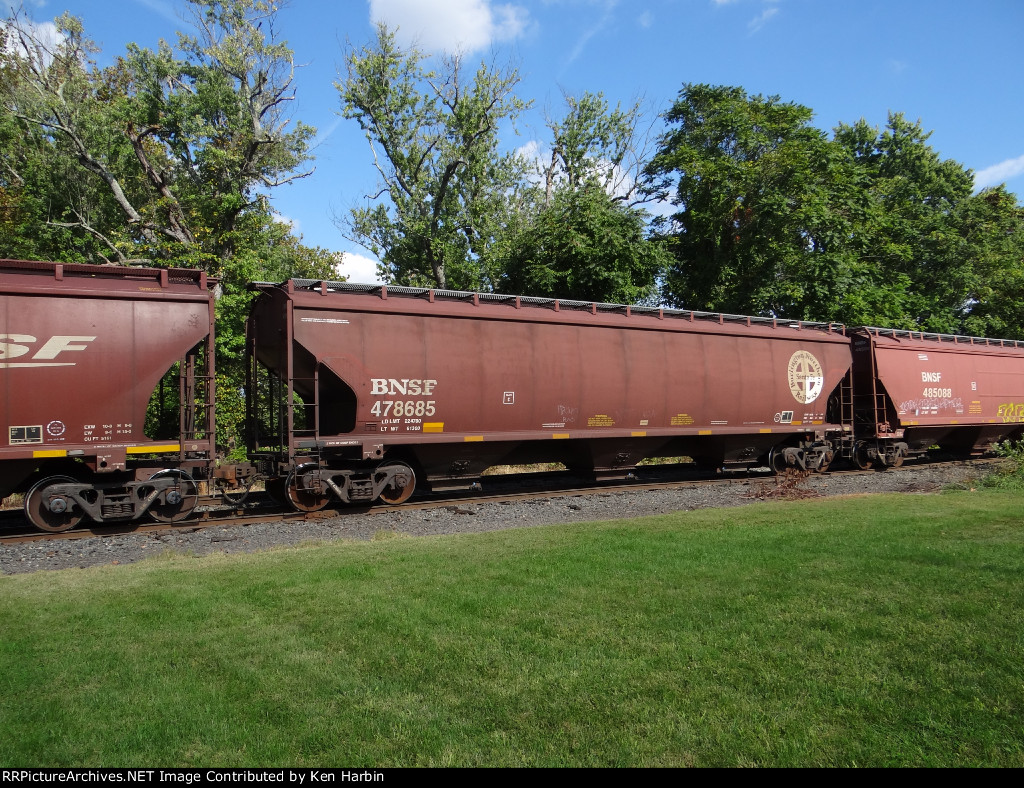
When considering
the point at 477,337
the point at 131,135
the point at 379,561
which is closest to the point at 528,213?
the point at 131,135

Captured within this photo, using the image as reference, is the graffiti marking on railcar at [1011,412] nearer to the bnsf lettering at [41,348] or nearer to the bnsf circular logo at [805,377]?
the bnsf circular logo at [805,377]

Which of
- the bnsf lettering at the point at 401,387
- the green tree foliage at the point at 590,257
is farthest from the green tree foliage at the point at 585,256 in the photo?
the bnsf lettering at the point at 401,387

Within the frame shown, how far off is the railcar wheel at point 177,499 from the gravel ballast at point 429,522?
2.25 feet

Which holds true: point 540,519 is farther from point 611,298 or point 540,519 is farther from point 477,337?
point 611,298

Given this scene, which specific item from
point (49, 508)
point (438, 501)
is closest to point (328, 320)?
point (438, 501)

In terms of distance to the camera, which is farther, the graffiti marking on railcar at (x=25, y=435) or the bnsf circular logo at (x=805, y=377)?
the bnsf circular logo at (x=805, y=377)

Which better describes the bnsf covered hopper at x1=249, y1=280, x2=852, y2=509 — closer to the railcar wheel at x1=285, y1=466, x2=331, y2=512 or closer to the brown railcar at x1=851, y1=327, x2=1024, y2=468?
the railcar wheel at x1=285, y1=466, x2=331, y2=512

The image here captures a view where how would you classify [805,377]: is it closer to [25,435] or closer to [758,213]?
[758,213]

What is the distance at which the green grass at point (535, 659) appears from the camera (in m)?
3.55

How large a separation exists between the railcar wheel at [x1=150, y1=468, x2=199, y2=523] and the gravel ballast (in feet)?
2.25

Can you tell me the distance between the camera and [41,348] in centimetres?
990

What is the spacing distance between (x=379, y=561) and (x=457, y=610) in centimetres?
226

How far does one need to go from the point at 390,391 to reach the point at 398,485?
1.79 m

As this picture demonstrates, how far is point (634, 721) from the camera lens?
3771 mm
